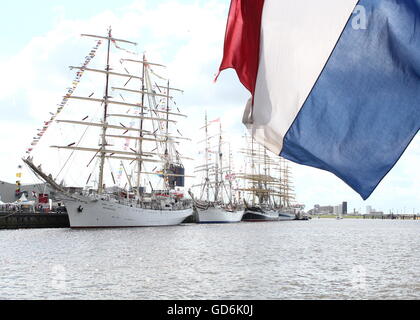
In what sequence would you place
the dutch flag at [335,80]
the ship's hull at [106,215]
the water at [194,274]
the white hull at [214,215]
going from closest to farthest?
the dutch flag at [335,80]
the water at [194,274]
the ship's hull at [106,215]
the white hull at [214,215]

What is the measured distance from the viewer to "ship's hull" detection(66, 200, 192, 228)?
6675cm

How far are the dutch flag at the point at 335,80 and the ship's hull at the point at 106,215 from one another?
63.0m

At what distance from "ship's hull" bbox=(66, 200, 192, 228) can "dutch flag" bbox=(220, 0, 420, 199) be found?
207 ft

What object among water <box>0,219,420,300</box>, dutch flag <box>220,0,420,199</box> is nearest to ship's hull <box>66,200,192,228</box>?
water <box>0,219,420,300</box>

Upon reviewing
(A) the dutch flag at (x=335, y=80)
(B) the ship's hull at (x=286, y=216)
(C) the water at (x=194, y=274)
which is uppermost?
(A) the dutch flag at (x=335, y=80)

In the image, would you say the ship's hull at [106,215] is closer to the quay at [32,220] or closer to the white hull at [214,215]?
the quay at [32,220]

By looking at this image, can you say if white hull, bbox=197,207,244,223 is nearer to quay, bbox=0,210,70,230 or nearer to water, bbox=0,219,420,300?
quay, bbox=0,210,70,230

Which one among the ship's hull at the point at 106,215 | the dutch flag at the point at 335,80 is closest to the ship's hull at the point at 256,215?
the ship's hull at the point at 106,215

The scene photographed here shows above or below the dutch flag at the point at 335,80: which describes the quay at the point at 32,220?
below

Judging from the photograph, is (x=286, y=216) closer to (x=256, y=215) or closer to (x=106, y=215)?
(x=256, y=215)

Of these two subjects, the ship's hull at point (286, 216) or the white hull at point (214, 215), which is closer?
the white hull at point (214, 215)

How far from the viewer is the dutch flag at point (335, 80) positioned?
5.41 meters

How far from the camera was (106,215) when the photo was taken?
227 feet
